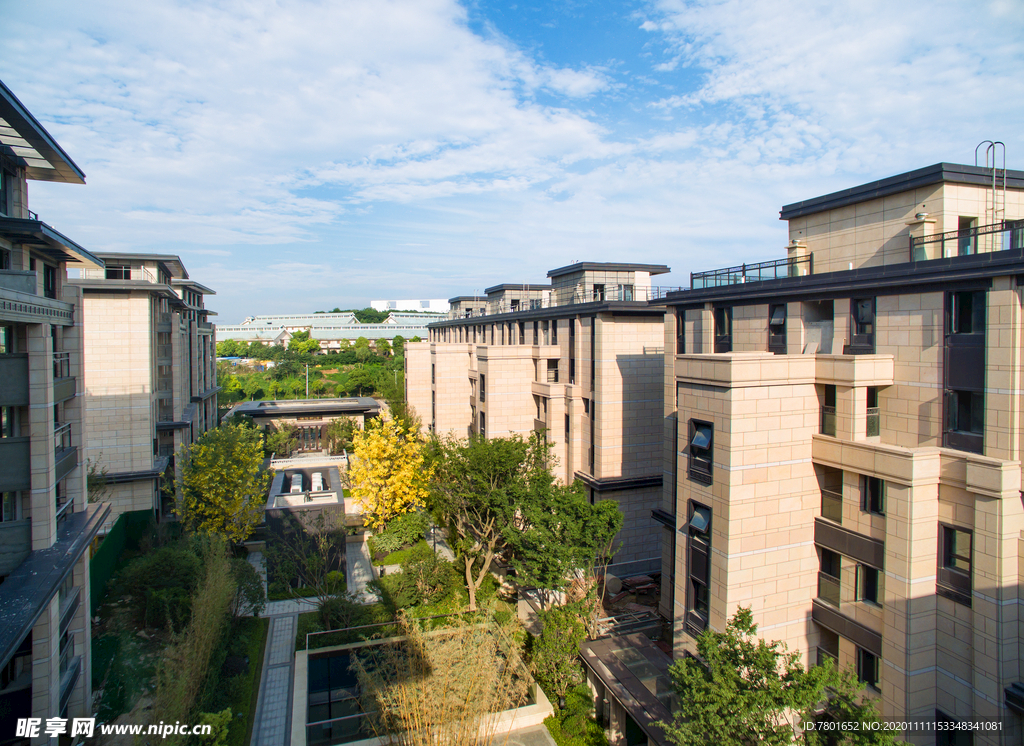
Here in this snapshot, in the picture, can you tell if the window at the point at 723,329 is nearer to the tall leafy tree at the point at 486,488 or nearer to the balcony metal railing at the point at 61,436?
the tall leafy tree at the point at 486,488

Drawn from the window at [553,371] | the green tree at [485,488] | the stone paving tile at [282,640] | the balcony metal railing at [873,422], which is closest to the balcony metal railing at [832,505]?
the balcony metal railing at [873,422]

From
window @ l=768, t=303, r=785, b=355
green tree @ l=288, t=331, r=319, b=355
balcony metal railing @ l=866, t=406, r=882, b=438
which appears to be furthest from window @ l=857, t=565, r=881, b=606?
green tree @ l=288, t=331, r=319, b=355

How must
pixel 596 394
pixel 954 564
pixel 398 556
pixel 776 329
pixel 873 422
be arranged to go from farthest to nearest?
pixel 398 556
pixel 596 394
pixel 776 329
pixel 873 422
pixel 954 564

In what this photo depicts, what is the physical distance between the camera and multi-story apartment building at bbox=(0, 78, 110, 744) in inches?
460

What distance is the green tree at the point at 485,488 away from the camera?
67.2 ft

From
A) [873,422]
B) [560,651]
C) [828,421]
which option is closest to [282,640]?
[560,651]

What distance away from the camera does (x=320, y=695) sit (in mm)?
17266

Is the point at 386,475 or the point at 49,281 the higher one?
the point at 49,281

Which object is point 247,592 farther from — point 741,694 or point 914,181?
point 914,181

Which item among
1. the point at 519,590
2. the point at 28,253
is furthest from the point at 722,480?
the point at 28,253

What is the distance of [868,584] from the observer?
1261cm

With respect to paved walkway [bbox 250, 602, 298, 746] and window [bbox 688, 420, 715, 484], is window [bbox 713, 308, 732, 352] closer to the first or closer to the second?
window [bbox 688, 420, 715, 484]

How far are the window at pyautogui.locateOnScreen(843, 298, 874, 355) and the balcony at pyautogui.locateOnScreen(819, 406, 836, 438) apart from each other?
172 centimetres

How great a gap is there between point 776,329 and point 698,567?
728 centimetres
